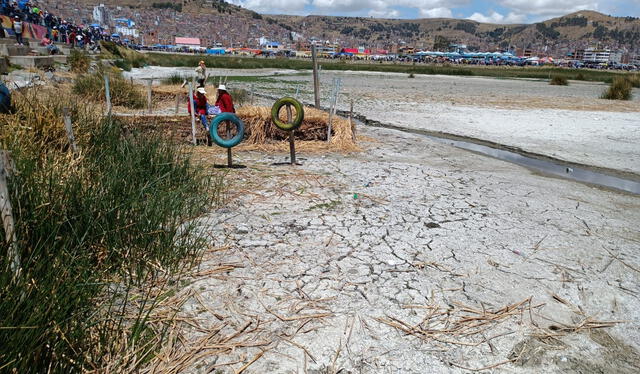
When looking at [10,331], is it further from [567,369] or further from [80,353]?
[567,369]

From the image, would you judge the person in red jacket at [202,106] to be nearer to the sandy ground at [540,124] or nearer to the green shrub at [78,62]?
the sandy ground at [540,124]

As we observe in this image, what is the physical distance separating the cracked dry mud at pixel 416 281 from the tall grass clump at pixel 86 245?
14.4 inches

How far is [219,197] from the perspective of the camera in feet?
17.1

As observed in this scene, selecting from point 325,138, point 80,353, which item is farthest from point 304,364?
point 325,138

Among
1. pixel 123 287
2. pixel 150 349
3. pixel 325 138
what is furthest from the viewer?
pixel 325 138

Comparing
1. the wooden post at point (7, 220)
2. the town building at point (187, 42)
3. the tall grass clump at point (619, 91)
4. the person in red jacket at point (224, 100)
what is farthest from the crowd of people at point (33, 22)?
the town building at point (187, 42)

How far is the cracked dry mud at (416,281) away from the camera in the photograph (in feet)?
8.88

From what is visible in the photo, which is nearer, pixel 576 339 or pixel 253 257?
pixel 576 339

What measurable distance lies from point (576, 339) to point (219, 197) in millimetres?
3842

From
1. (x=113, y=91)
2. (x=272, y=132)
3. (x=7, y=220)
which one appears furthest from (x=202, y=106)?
(x=7, y=220)

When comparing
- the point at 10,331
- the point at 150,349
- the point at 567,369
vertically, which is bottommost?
the point at 567,369

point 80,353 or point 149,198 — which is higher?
point 149,198

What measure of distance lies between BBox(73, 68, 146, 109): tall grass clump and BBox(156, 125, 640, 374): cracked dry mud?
27.2 feet

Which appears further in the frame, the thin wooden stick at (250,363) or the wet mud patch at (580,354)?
the wet mud patch at (580,354)
